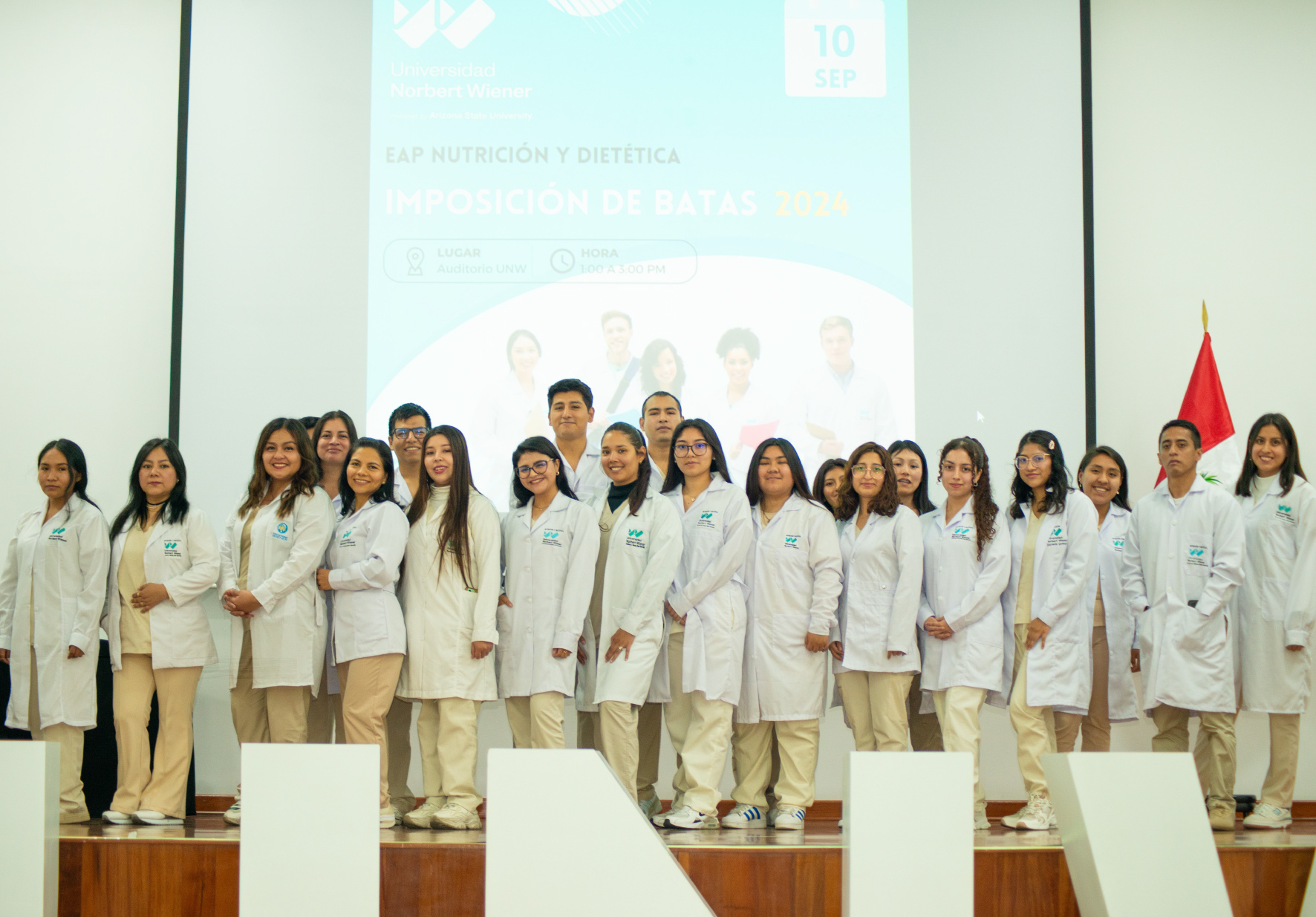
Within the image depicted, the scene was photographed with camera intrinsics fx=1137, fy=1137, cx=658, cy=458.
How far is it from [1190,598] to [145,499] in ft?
12.3

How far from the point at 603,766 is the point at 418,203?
139 inches

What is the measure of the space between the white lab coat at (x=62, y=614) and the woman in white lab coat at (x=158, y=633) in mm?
70

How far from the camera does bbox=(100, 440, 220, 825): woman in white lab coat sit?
384cm

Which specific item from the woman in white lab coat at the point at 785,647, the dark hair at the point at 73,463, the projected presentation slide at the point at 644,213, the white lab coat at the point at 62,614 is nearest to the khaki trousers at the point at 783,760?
the woman in white lab coat at the point at 785,647

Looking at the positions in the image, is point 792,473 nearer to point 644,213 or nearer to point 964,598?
point 964,598

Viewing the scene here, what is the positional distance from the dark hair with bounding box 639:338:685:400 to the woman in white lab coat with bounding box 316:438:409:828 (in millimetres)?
1503

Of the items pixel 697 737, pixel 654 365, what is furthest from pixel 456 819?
pixel 654 365

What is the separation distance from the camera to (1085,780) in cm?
234

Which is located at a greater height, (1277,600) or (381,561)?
(381,561)

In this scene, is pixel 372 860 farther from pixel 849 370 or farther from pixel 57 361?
pixel 57 361

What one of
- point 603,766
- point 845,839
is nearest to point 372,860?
point 603,766

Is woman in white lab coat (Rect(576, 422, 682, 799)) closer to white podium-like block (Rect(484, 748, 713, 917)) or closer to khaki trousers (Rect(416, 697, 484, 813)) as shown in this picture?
khaki trousers (Rect(416, 697, 484, 813))

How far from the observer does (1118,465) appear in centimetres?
438

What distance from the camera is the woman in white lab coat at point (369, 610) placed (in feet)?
12.1
